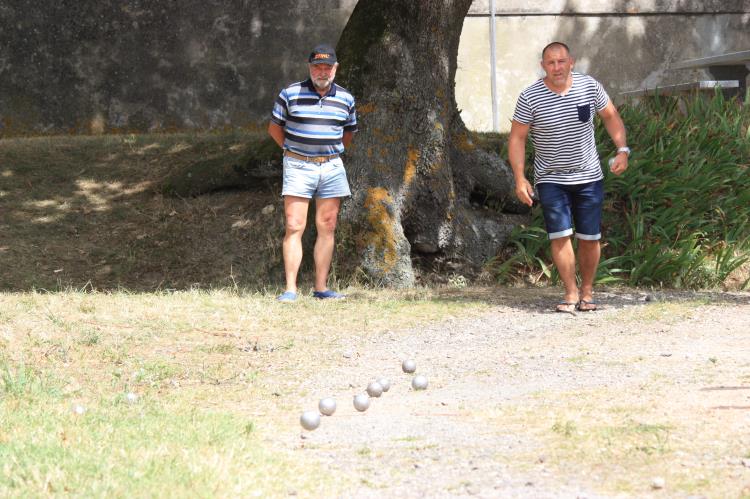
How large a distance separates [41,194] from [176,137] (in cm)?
198

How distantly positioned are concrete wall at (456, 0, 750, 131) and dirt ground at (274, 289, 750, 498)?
8.34 m

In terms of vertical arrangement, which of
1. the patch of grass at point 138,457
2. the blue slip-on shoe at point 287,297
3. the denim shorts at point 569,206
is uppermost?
the denim shorts at point 569,206

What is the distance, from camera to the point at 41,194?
11.6 metres

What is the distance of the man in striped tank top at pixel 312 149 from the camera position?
7957 millimetres

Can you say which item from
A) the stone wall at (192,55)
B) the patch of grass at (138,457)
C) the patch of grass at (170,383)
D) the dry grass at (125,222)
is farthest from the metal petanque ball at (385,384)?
the stone wall at (192,55)

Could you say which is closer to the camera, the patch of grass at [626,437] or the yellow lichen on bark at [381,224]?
the patch of grass at [626,437]

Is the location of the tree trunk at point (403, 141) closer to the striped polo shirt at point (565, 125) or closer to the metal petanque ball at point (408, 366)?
the striped polo shirt at point (565, 125)

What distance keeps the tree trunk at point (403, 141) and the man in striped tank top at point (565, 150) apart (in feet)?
5.86

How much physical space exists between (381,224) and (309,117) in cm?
146

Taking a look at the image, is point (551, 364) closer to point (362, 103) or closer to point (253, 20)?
point (362, 103)

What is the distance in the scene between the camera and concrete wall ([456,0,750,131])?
15.4 metres

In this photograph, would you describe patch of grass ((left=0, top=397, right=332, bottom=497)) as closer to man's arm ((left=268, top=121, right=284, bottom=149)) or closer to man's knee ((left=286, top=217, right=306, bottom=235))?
man's knee ((left=286, top=217, right=306, bottom=235))

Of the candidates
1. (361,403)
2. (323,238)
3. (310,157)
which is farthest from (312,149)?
(361,403)

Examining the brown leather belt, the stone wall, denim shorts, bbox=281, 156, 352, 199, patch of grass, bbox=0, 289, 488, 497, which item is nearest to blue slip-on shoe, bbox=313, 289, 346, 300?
patch of grass, bbox=0, 289, 488, 497
